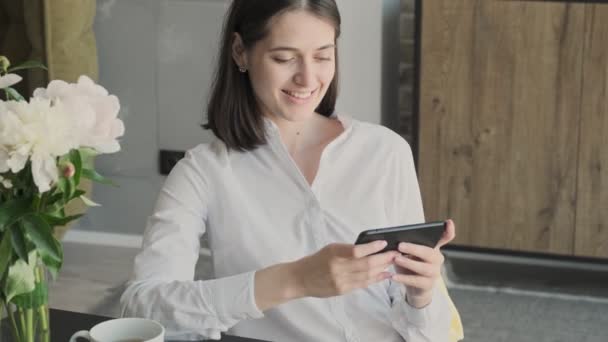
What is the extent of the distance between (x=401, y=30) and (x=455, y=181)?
→ 1.99 feet

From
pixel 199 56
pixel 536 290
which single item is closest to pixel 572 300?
pixel 536 290

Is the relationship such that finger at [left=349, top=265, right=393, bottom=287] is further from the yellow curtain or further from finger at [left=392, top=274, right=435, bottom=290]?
the yellow curtain

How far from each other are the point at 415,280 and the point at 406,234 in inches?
4.8

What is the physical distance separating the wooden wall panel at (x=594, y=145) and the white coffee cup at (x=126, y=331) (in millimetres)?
2081

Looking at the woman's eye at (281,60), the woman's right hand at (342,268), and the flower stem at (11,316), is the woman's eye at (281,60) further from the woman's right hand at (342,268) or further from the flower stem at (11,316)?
the flower stem at (11,316)

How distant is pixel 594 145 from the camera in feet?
10.0

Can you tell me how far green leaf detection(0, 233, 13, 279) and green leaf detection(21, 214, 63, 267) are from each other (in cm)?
3

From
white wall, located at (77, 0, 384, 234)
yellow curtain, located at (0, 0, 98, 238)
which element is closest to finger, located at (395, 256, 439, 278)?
yellow curtain, located at (0, 0, 98, 238)

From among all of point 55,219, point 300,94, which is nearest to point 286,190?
point 300,94

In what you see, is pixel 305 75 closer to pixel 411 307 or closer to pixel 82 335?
pixel 411 307

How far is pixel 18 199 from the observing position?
1113mm

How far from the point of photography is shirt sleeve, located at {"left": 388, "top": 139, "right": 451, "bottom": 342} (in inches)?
62.7

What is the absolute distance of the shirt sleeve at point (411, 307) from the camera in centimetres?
159

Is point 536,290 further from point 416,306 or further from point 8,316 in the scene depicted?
point 8,316
